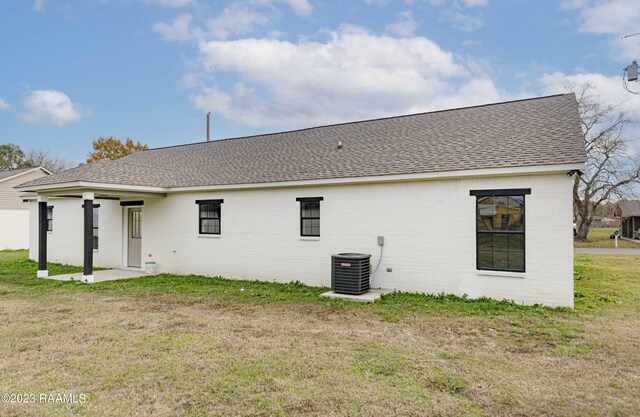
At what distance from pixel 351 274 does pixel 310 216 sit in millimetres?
2532

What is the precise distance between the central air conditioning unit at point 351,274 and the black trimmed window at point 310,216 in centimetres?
176

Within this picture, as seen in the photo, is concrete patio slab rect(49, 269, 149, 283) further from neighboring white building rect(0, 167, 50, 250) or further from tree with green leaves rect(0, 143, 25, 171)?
tree with green leaves rect(0, 143, 25, 171)

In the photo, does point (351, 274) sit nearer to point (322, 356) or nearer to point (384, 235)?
point (384, 235)

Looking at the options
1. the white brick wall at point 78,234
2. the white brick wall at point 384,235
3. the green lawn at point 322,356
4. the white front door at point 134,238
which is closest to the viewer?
the green lawn at point 322,356

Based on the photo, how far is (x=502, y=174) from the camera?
8195 mm

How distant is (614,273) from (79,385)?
49.2 ft

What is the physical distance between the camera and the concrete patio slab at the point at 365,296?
8.55 m

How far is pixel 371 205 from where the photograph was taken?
9906 millimetres

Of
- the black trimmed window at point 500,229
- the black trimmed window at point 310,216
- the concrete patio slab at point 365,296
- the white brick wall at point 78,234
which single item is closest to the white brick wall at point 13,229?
the white brick wall at point 78,234

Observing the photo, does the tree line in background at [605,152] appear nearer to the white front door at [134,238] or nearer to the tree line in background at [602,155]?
the tree line in background at [602,155]

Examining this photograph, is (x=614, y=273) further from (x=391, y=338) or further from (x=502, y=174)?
(x=391, y=338)

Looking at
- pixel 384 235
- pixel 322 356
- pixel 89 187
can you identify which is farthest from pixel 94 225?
pixel 322 356

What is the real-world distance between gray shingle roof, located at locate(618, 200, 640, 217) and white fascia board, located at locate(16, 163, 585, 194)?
3661 cm

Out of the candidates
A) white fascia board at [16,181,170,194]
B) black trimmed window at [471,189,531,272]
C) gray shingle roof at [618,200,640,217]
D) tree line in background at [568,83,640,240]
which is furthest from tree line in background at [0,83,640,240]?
white fascia board at [16,181,170,194]
